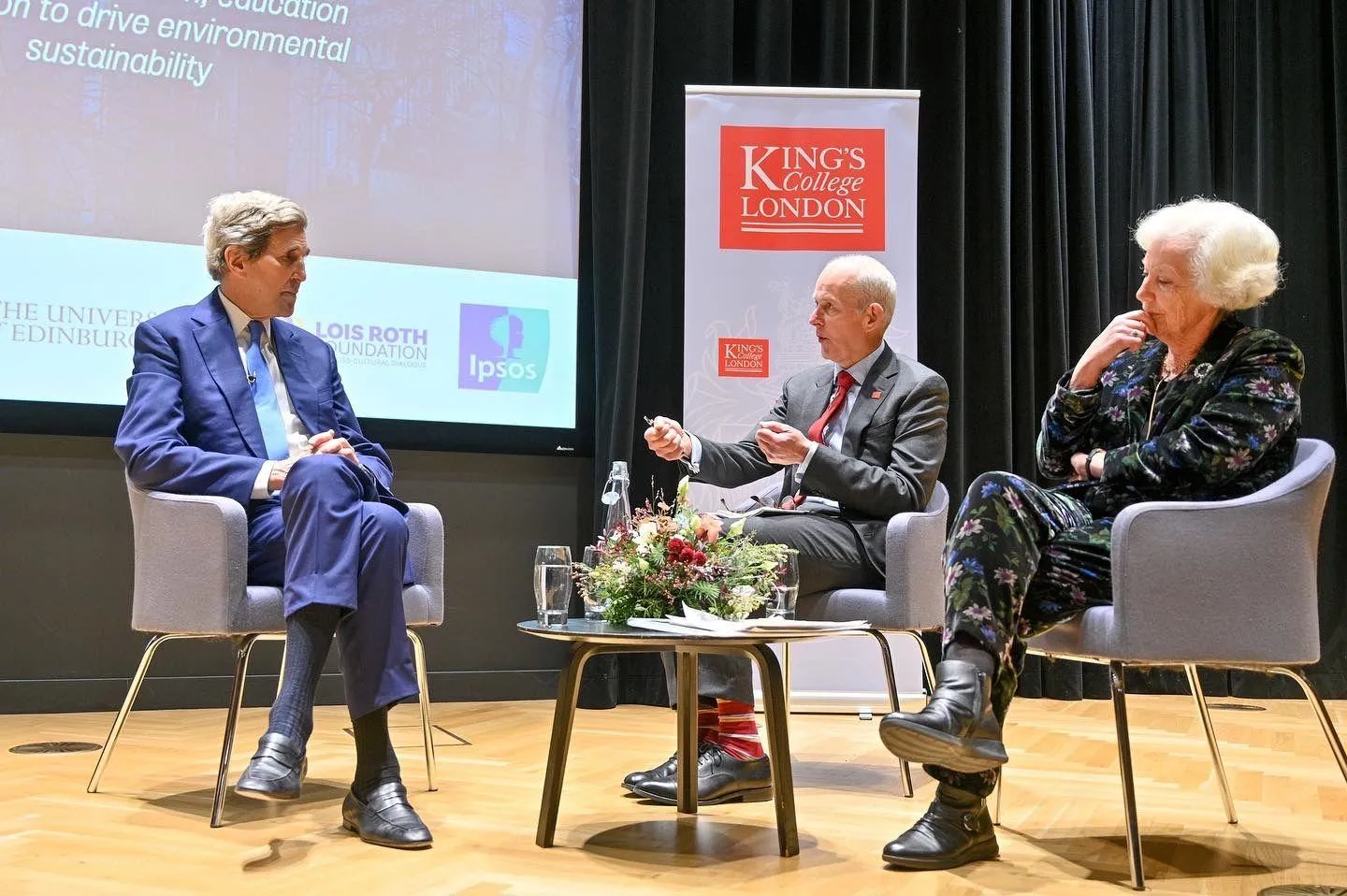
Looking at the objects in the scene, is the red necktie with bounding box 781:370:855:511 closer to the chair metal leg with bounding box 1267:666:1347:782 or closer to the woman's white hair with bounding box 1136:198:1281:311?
the woman's white hair with bounding box 1136:198:1281:311

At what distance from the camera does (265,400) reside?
2.76m

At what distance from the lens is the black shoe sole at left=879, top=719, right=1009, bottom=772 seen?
1913 mm

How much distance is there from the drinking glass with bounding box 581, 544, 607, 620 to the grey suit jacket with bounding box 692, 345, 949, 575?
735mm

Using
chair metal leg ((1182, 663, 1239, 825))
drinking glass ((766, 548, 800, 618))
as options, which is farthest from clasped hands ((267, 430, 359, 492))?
chair metal leg ((1182, 663, 1239, 825))

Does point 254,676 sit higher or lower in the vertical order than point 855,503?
lower

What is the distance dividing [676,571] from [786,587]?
1.05 feet

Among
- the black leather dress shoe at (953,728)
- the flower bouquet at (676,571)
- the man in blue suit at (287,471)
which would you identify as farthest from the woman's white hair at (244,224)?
the black leather dress shoe at (953,728)

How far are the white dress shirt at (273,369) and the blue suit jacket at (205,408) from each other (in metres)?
0.02

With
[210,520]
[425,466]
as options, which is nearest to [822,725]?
[425,466]

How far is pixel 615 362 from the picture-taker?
15.0ft

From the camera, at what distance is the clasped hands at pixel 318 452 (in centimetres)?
251

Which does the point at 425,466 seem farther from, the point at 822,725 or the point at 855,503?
the point at 855,503

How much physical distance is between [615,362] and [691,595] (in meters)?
2.37

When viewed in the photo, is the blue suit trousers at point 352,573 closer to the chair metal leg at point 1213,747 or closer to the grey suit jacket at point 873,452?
the grey suit jacket at point 873,452
